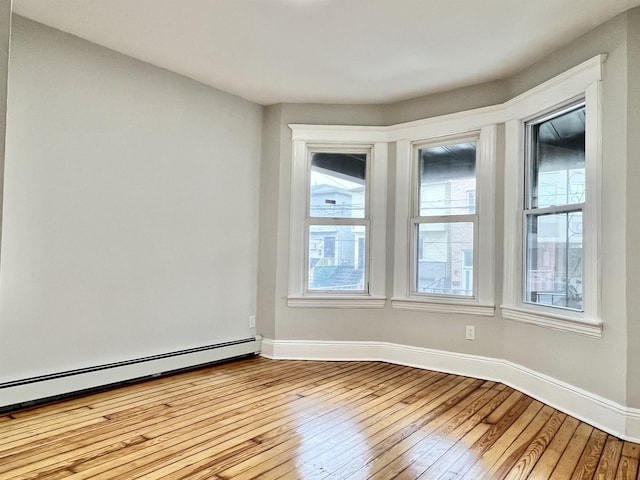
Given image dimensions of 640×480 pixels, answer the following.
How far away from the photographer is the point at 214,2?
2672 mm

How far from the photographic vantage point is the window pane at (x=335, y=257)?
4.41 m

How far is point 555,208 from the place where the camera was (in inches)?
127

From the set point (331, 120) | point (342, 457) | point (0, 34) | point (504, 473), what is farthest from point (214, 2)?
point (504, 473)

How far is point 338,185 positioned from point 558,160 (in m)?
1.96

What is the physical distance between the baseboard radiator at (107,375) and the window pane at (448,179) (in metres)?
2.20

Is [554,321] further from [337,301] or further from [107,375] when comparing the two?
[107,375]

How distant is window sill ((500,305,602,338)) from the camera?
2.83 m

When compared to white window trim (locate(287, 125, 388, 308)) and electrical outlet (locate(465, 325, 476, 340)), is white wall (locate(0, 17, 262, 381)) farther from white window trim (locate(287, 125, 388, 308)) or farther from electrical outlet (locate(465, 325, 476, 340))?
electrical outlet (locate(465, 325, 476, 340))

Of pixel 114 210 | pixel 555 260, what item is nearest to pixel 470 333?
pixel 555 260

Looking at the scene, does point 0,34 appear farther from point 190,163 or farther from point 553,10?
point 190,163

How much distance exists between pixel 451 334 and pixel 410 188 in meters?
1.38

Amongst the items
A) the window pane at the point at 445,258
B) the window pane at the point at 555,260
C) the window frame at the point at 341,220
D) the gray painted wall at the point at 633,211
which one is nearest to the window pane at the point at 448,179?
the window pane at the point at 445,258

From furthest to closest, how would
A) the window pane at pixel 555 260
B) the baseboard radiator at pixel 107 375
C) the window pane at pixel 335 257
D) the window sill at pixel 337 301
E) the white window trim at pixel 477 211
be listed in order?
the window pane at pixel 335 257, the window sill at pixel 337 301, the white window trim at pixel 477 211, the window pane at pixel 555 260, the baseboard radiator at pixel 107 375

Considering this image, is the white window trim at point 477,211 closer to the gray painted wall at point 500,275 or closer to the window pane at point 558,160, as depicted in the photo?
the gray painted wall at point 500,275
